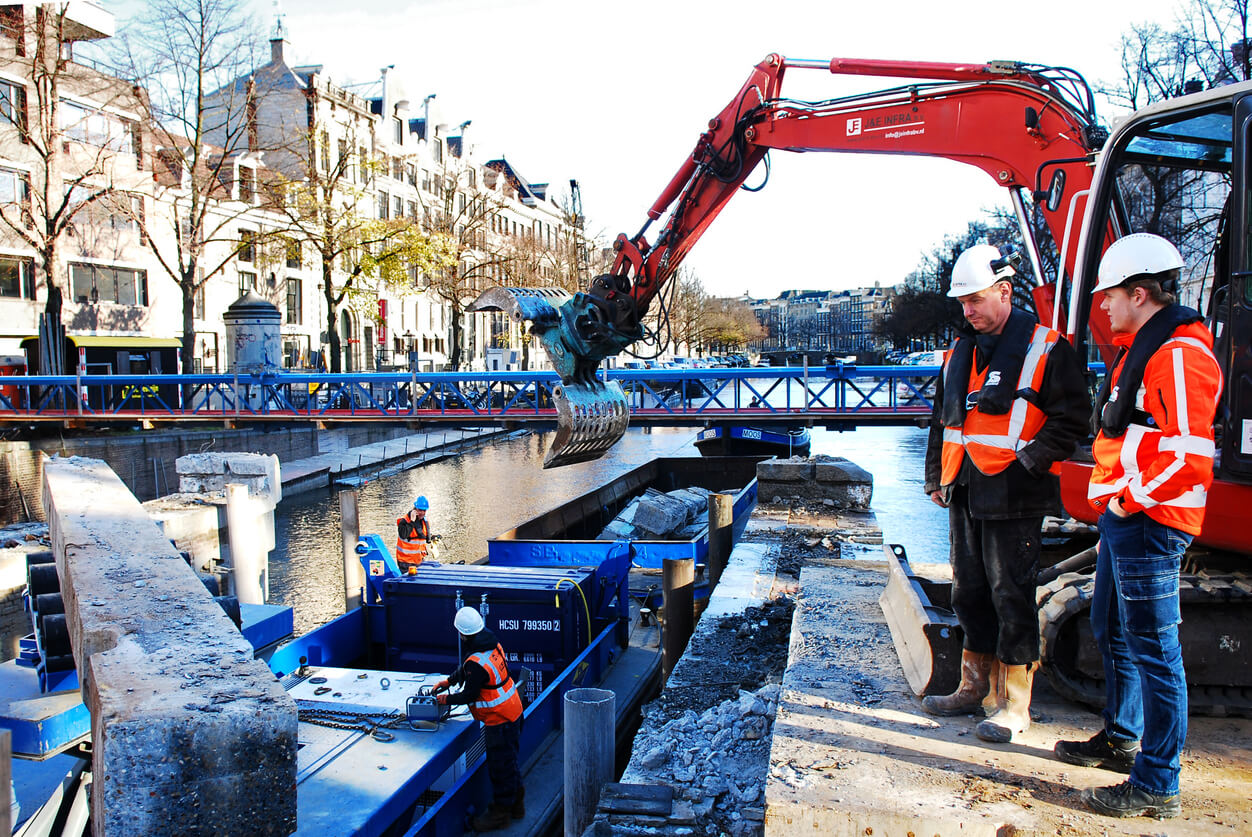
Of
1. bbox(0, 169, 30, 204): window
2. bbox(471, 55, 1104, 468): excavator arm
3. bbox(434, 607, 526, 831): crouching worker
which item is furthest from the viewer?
bbox(0, 169, 30, 204): window

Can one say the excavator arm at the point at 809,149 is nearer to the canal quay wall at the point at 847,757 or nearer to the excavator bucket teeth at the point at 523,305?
the excavator bucket teeth at the point at 523,305

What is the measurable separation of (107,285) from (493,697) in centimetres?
3043

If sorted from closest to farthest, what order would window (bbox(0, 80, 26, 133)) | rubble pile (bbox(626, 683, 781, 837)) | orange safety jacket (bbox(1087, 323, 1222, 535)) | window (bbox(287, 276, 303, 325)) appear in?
orange safety jacket (bbox(1087, 323, 1222, 535))
rubble pile (bbox(626, 683, 781, 837))
window (bbox(0, 80, 26, 133))
window (bbox(287, 276, 303, 325))

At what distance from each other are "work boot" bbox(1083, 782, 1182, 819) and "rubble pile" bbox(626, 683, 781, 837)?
152 centimetres

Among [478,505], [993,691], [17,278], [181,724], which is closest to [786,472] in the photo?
[993,691]

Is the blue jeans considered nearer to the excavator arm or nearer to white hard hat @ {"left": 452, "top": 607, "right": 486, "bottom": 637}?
the excavator arm

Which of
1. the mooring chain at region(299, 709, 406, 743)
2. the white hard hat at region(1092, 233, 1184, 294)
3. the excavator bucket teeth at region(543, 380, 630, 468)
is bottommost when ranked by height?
the mooring chain at region(299, 709, 406, 743)

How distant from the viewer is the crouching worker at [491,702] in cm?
689

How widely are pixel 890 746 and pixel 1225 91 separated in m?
3.27

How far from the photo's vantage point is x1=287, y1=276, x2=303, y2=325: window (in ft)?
134

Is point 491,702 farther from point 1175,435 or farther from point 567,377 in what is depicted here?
point 1175,435

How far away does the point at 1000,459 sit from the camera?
3.73 m

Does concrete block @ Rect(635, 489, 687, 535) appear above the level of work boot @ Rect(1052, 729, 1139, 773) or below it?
below

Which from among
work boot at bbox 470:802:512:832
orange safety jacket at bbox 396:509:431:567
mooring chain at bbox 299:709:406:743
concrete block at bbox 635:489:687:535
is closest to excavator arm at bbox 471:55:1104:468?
mooring chain at bbox 299:709:406:743
